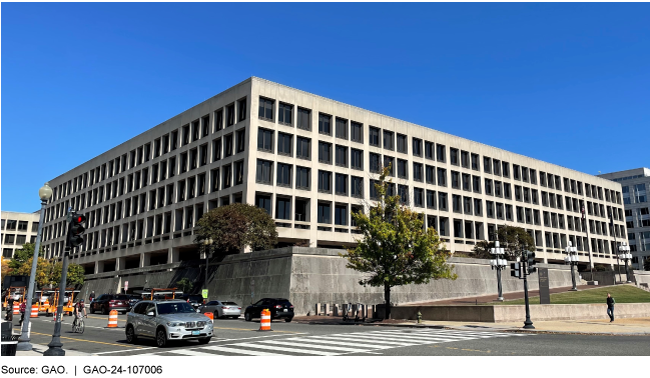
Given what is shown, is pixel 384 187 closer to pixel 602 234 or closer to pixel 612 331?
pixel 612 331

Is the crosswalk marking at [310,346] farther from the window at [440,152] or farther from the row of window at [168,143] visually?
the window at [440,152]

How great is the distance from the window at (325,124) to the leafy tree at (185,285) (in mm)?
22252

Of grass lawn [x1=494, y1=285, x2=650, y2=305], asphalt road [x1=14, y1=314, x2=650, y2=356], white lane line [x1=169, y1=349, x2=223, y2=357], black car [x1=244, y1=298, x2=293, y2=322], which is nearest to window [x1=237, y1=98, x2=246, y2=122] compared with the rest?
black car [x1=244, y1=298, x2=293, y2=322]

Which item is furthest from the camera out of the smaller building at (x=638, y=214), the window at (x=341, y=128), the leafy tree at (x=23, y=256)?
the smaller building at (x=638, y=214)

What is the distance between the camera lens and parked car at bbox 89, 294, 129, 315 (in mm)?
40562

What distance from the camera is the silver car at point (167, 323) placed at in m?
17.3

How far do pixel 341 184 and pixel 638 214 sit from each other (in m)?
96.8

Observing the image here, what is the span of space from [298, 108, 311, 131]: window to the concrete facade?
0.48 feet

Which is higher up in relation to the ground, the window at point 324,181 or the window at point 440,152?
the window at point 440,152

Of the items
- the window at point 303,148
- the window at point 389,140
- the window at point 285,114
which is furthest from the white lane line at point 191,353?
the window at point 389,140

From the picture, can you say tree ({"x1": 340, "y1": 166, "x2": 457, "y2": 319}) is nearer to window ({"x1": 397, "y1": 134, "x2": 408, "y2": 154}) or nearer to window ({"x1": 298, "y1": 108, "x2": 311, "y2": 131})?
window ({"x1": 298, "y1": 108, "x2": 311, "y2": 131})
